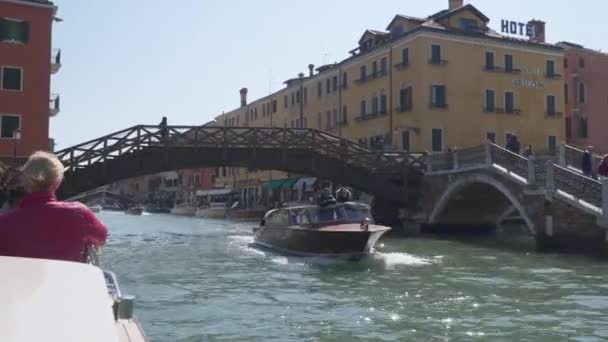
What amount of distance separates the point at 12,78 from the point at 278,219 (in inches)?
569

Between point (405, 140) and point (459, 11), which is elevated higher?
point (459, 11)

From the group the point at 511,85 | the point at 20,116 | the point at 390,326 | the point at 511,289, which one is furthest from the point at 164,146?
the point at 511,85

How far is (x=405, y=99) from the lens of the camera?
3522cm

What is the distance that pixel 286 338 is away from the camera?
24.7ft

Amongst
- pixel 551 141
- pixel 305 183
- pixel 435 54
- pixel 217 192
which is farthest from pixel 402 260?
pixel 217 192

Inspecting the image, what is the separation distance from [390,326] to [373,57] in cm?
3101

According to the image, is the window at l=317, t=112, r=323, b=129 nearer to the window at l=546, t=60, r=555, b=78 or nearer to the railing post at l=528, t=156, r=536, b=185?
the window at l=546, t=60, r=555, b=78

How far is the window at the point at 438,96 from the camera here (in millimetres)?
34469

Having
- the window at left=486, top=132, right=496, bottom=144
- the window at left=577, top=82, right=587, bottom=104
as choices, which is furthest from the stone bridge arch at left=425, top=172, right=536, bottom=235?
the window at left=577, top=82, right=587, bottom=104

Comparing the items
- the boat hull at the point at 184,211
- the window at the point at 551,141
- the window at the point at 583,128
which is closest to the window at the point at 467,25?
the window at the point at 551,141

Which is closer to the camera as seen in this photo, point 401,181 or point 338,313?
point 338,313

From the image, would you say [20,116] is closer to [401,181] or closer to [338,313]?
[401,181]

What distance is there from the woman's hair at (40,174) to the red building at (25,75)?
Answer: 25.1 meters

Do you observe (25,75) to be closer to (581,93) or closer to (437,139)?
(437,139)
